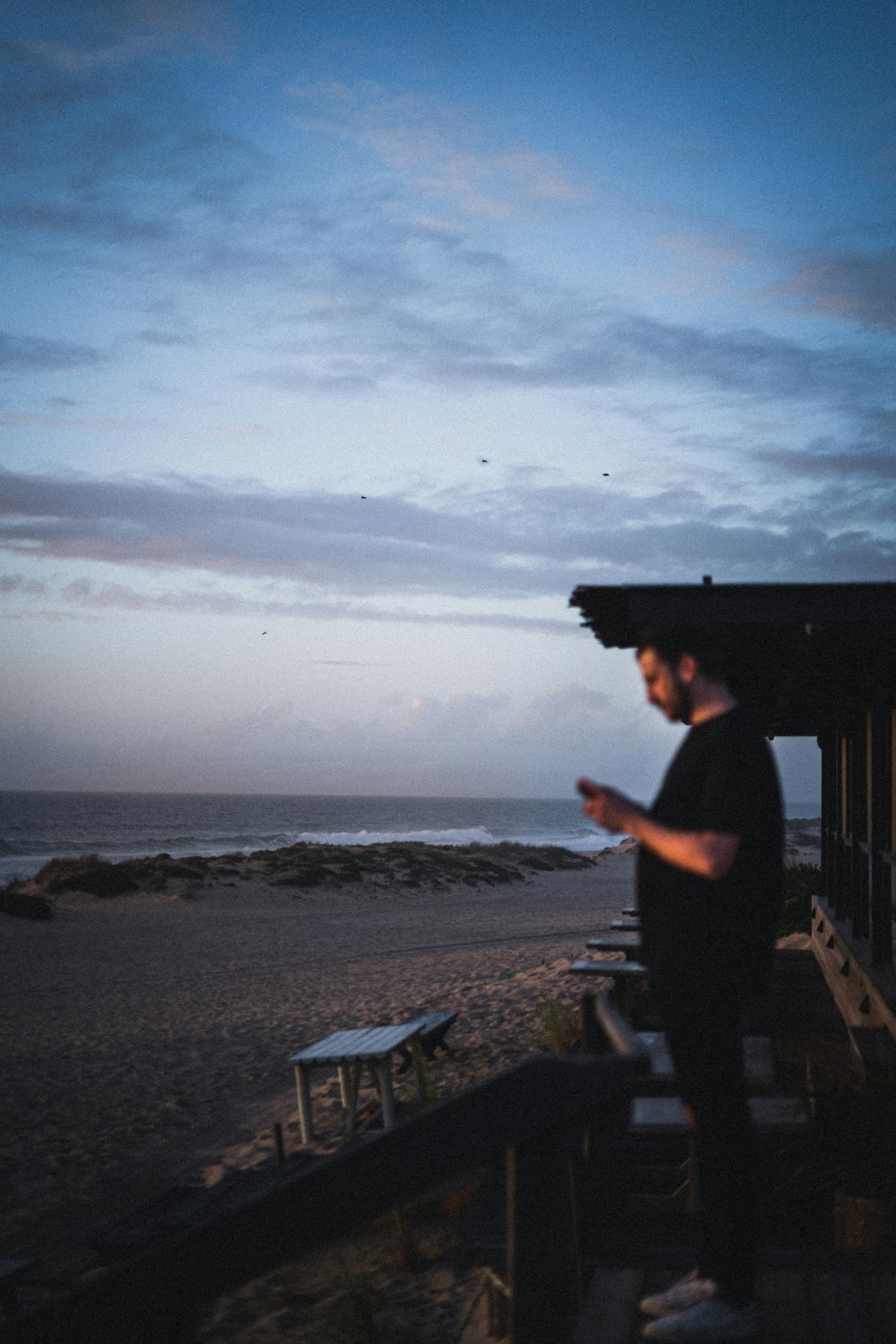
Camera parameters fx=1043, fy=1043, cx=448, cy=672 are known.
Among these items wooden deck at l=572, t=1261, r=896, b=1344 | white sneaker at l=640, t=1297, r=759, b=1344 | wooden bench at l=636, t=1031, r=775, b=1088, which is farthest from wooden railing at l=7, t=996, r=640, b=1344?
wooden bench at l=636, t=1031, r=775, b=1088

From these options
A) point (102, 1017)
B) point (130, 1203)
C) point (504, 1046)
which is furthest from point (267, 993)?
point (130, 1203)

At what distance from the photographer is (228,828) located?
76.6m

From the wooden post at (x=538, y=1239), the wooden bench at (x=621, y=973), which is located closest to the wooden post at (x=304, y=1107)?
the wooden bench at (x=621, y=973)

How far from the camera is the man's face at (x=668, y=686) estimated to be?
266 cm

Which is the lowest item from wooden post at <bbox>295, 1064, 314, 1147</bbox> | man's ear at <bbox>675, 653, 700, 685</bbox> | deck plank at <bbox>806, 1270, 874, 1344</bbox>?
wooden post at <bbox>295, 1064, 314, 1147</bbox>

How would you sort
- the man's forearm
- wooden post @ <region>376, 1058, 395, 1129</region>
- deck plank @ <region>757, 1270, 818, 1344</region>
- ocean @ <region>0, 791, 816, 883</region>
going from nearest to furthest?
1. the man's forearm
2. deck plank @ <region>757, 1270, 818, 1344</region>
3. wooden post @ <region>376, 1058, 395, 1129</region>
4. ocean @ <region>0, 791, 816, 883</region>

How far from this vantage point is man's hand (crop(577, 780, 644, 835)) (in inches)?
94.7

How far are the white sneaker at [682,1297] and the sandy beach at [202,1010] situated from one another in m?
3.79

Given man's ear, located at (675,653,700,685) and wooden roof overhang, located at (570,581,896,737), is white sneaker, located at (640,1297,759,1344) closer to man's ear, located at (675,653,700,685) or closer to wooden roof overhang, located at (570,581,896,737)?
man's ear, located at (675,653,700,685)

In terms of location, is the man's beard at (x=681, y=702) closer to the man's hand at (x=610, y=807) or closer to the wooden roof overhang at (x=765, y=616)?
the man's hand at (x=610, y=807)

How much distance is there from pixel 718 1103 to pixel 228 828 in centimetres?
7673

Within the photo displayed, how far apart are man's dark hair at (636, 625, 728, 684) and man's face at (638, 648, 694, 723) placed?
0.6 inches

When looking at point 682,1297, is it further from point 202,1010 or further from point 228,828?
point 228,828

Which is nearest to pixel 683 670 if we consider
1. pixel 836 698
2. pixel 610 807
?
pixel 610 807
